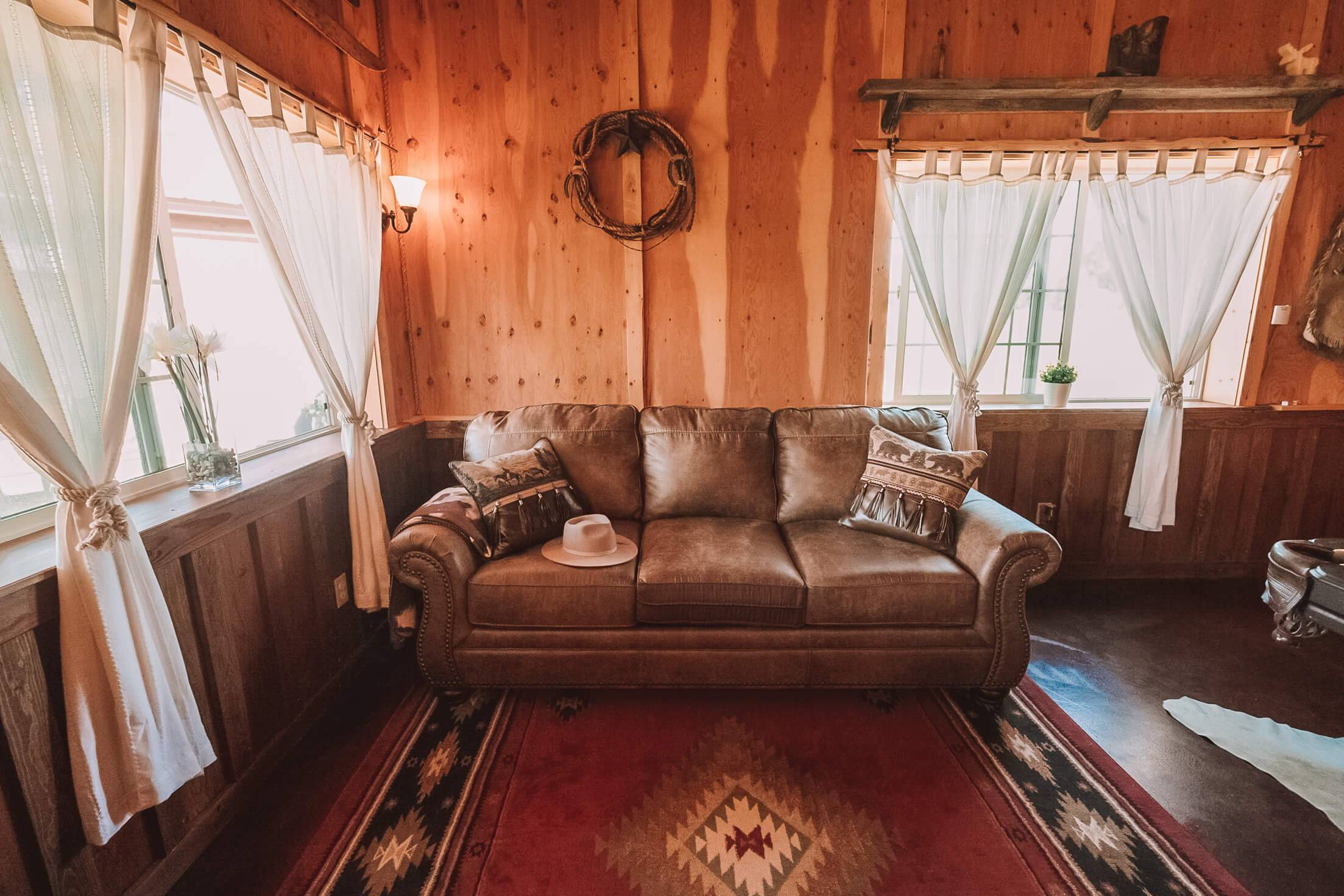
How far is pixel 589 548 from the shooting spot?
217 cm

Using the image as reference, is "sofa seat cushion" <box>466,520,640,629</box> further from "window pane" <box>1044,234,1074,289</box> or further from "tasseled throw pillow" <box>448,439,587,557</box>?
"window pane" <box>1044,234,1074,289</box>

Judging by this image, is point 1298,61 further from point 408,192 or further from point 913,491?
point 408,192

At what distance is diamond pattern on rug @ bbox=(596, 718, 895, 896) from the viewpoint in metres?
1.49

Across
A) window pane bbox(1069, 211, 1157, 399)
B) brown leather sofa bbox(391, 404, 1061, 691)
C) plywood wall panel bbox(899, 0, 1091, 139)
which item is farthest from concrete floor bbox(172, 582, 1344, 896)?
plywood wall panel bbox(899, 0, 1091, 139)

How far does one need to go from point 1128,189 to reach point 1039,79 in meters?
0.73

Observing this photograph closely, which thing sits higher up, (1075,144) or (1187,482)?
(1075,144)

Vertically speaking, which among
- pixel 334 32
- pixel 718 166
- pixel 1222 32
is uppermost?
pixel 1222 32

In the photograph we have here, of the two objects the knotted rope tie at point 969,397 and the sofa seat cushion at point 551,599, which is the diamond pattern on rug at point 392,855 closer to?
the sofa seat cushion at point 551,599

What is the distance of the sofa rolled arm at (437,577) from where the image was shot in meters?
2.04

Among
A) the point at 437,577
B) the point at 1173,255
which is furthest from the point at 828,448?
the point at 1173,255

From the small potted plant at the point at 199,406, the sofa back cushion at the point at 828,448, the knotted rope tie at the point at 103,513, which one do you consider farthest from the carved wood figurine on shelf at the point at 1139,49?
the knotted rope tie at the point at 103,513

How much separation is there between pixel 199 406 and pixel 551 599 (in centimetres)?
124

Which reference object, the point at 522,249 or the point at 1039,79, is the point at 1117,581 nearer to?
the point at 1039,79

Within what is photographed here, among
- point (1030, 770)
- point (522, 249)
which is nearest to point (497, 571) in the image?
point (522, 249)
